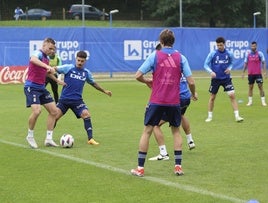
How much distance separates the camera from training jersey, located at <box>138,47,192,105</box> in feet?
28.2

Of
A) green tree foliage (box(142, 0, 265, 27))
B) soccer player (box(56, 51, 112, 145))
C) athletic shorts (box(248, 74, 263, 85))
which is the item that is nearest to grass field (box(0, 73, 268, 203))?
soccer player (box(56, 51, 112, 145))

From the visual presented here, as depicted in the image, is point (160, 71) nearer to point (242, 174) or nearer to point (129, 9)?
point (242, 174)

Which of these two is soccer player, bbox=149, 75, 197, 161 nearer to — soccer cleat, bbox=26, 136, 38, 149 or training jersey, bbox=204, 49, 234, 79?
soccer cleat, bbox=26, 136, 38, 149

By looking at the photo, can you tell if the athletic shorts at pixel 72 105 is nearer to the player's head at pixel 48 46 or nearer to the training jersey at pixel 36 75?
the training jersey at pixel 36 75

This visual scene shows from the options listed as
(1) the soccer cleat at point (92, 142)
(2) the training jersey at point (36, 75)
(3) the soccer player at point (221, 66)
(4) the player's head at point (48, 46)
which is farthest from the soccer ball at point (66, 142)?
(3) the soccer player at point (221, 66)

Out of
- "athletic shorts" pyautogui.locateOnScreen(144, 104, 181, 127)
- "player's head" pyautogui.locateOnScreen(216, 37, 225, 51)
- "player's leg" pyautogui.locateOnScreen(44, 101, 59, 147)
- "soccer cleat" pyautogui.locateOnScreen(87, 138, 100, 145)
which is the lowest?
"soccer cleat" pyautogui.locateOnScreen(87, 138, 100, 145)

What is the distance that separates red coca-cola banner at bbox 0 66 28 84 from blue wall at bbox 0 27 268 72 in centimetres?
195

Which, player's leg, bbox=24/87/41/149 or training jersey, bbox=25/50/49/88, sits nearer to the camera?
player's leg, bbox=24/87/41/149

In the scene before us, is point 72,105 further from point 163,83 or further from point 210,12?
point 210,12

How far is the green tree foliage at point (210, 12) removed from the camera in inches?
2279

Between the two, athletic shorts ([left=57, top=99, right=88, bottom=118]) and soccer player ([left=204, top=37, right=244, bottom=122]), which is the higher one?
soccer player ([left=204, top=37, right=244, bottom=122])

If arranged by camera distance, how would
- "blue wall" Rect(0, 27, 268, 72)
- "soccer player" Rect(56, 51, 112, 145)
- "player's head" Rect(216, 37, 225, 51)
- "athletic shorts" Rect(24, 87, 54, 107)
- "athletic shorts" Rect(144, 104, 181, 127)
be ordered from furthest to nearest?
"blue wall" Rect(0, 27, 268, 72) < "player's head" Rect(216, 37, 225, 51) < "soccer player" Rect(56, 51, 112, 145) < "athletic shorts" Rect(24, 87, 54, 107) < "athletic shorts" Rect(144, 104, 181, 127)

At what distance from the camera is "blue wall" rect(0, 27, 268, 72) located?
109 ft

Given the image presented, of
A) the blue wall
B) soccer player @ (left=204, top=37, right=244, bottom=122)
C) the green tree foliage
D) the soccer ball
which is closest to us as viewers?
the soccer ball
